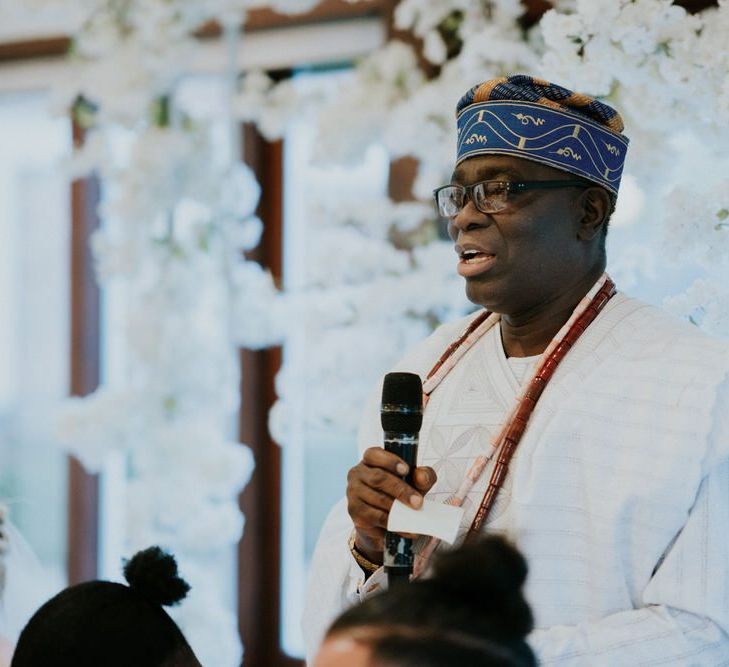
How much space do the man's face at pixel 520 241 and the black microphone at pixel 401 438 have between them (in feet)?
1.02

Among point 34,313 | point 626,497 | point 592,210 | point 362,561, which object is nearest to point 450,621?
point 626,497

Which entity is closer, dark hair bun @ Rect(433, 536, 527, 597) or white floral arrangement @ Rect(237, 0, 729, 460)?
dark hair bun @ Rect(433, 536, 527, 597)

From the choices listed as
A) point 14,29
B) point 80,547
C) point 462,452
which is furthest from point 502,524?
point 14,29

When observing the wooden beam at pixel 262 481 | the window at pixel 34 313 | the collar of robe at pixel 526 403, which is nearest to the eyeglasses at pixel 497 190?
the collar of robe at pixel 526 403

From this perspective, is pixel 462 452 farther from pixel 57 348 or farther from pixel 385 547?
pixel 57 348

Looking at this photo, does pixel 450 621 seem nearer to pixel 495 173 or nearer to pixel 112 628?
pixel 112 628

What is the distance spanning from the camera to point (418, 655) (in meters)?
1.03

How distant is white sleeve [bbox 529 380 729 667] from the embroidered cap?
496mm

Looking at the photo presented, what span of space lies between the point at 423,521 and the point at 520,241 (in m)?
0.51

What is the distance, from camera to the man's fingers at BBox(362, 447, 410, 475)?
156cm

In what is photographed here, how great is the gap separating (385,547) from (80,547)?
10.4 feet

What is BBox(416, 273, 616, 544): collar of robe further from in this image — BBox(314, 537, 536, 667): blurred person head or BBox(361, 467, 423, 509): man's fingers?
BBox(314, 537, 536, 667): blurred person head

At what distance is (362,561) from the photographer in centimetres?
178

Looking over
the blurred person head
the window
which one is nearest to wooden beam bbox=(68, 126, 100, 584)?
the window
